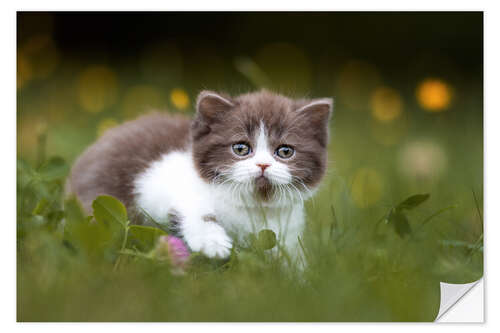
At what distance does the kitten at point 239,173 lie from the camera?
207 centimetres

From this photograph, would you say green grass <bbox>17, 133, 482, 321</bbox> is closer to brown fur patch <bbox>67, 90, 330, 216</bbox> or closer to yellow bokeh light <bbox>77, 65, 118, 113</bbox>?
brown fur patch <bbox>67, 90, 330, 216</bbox>

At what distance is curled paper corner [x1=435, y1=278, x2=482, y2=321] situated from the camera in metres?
1.95

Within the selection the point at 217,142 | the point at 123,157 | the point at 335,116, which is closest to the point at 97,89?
the point at 123,157

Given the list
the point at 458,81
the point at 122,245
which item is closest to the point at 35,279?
the point at 122,245

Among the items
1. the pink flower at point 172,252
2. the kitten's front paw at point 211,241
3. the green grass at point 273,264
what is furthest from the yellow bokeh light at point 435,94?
the pink flower at point 172,252

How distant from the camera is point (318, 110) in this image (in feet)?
7.36

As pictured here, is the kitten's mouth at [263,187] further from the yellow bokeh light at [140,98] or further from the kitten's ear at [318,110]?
the yellow bokeh light at [140,98]

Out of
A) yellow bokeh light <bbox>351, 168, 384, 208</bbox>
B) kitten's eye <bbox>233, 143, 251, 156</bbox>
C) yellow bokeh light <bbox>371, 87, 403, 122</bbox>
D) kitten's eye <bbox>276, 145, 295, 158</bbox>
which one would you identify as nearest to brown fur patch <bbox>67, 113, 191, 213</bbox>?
kitten's eye <bbox>233, 143, 251, 156</bbox>

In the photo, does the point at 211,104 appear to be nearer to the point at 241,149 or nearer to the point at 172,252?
the point at 241,149

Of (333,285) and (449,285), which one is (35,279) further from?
(449,285)

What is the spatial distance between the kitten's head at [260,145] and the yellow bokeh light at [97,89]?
153 centimetres

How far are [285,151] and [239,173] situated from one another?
218 millimetres

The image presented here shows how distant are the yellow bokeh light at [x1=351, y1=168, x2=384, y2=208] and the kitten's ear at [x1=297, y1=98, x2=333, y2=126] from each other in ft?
1.84

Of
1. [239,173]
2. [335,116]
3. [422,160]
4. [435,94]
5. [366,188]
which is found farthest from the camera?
[335,116]
